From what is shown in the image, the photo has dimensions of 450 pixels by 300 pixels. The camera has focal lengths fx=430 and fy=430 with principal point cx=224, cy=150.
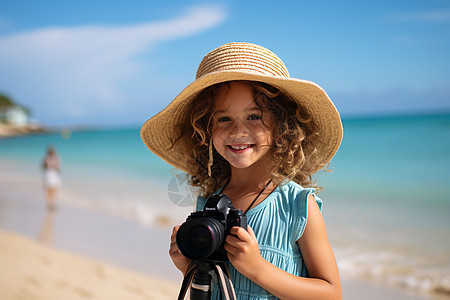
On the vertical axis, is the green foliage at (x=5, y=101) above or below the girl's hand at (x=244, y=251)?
above

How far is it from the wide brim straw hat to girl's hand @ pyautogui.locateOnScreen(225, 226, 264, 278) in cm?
46

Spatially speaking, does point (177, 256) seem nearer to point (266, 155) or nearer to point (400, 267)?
point (266, 155)

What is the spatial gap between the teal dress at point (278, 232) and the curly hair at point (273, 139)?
10 centimetres

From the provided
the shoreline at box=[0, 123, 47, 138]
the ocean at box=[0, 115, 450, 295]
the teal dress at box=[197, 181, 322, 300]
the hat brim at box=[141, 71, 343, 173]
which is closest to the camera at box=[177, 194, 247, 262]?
the teal dress at box=[197, 181, 322, 300]

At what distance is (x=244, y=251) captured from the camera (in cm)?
117

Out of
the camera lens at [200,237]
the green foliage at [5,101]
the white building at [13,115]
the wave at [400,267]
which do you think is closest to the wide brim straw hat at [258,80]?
the camera lens at [200,237]

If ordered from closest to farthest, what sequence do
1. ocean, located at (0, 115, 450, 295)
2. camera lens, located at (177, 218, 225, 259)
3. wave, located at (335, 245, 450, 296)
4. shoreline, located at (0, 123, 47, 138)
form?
1. camera lens, located at (177, 218, 225, 259)
2. wave, located at (335, 245, 450, 296)
3. ocean, located at (0, 115, 450, 295)
4. shoreline, located at (0, 123, 47, 138)

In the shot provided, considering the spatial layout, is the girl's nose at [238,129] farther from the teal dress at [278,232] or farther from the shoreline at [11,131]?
the shoreline at [11,131]

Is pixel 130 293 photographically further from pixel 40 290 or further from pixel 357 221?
pixel 357 221

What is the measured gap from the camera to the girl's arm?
1174 mm

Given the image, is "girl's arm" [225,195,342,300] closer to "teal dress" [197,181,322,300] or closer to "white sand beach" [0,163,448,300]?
"teal dress" [197,181,322,300]

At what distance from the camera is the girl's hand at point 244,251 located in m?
1.17

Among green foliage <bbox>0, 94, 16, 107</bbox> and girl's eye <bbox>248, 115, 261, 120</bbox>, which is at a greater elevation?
green foliage <bbox>0, 94, 16, 107</bbox>

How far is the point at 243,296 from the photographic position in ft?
4.23
